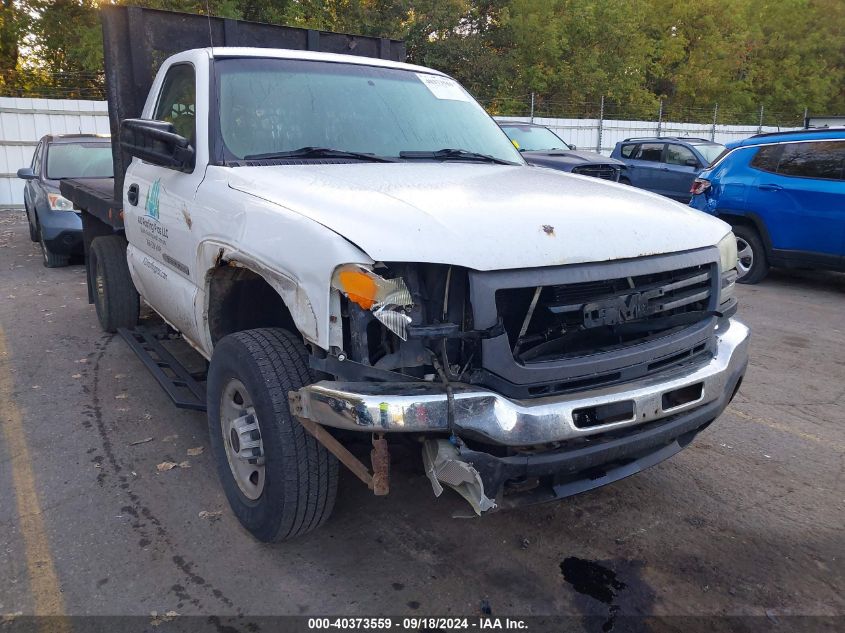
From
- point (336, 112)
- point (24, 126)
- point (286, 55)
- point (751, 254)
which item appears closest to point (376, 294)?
point (336, 112)

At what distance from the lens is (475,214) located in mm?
2666

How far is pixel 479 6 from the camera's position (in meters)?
30.7

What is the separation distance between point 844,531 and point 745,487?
50cm

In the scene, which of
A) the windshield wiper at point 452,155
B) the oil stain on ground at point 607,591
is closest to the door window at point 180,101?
the windshield wiper at point 452,155

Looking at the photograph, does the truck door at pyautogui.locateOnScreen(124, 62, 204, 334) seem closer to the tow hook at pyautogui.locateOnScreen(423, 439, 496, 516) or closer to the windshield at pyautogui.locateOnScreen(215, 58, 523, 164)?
the windshield at pyautogui.locateOnScreen(215, 58, 523, 164)

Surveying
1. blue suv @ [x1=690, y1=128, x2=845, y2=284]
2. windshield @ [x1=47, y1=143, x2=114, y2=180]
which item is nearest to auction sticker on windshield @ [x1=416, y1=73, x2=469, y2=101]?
blue suv @ [x1=690, y1=128, x2=845, y2=284]

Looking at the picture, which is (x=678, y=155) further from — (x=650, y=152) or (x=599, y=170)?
(x=599, y=170)

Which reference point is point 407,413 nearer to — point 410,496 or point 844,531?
point 410,496

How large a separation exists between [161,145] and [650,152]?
13392 mm

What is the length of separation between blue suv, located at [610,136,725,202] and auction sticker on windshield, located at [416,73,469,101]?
1056cm

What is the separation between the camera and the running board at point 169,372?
3879 millimetres

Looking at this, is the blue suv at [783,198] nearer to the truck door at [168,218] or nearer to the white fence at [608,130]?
the truck door at [168,218]

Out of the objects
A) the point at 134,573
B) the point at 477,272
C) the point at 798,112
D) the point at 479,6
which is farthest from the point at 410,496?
the point at 798,112

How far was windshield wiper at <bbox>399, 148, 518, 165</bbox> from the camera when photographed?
3.80 metres
